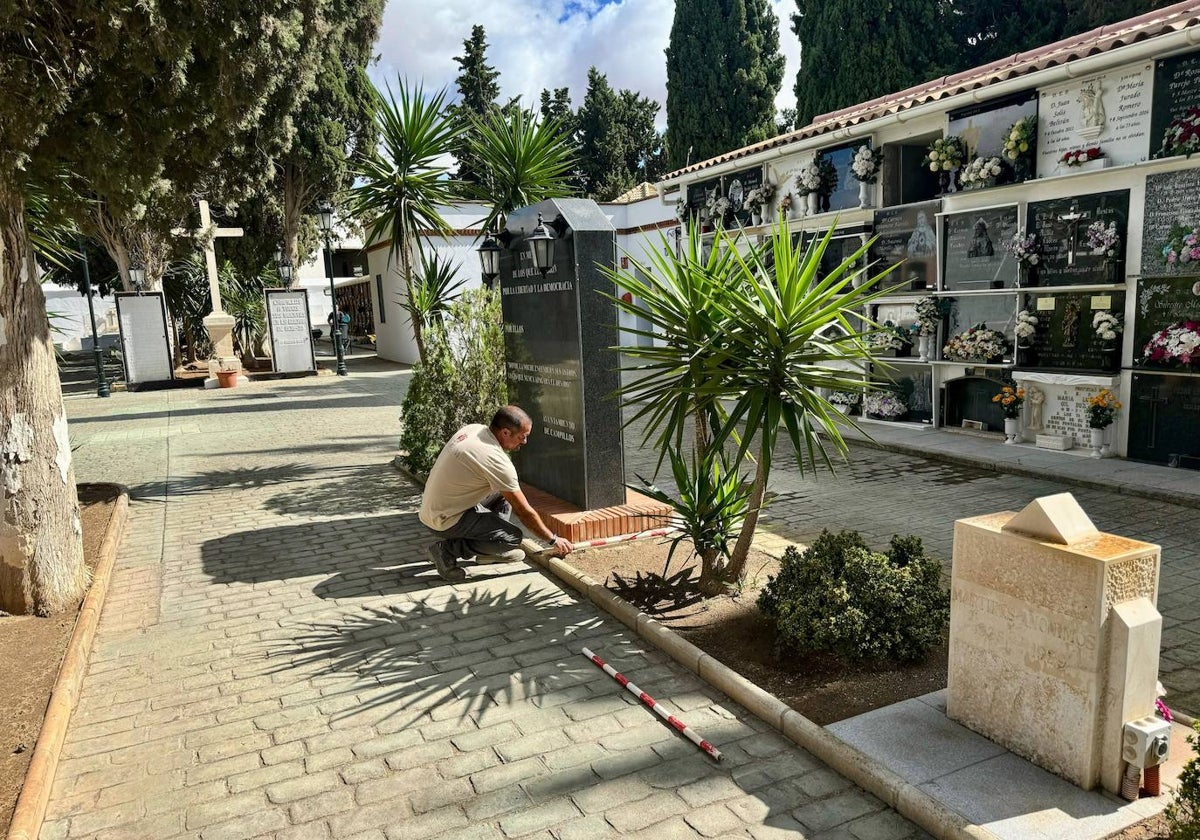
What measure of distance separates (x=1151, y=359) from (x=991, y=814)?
26.3 feet

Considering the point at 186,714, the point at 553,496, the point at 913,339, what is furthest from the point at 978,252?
the point at 186,714

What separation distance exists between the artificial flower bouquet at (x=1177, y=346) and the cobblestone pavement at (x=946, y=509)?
182 centimetres

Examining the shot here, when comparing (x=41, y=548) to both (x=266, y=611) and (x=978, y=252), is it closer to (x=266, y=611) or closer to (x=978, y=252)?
(x=266, y=611)

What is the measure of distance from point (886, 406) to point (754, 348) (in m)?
8.75

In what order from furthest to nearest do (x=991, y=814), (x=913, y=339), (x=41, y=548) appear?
(x=913, y=339) → (x=41, y=548) → (x=991, y=814)

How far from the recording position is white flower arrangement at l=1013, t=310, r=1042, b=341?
1033cm

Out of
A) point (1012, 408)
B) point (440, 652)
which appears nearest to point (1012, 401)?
point (1012, 408)

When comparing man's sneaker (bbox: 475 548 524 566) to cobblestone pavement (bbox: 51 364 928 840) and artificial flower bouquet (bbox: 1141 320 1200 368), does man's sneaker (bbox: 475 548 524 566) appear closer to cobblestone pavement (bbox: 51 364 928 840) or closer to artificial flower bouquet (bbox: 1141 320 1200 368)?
cobblestone pavement (bbox: 51 364 928 840)

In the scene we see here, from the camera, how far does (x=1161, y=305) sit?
29.4 ft

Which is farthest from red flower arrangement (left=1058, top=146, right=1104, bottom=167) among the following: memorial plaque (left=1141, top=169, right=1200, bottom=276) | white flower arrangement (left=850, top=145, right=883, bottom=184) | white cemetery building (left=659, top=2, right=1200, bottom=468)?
white flower arrangement (left=850, top=145, right=883, bottom=184)

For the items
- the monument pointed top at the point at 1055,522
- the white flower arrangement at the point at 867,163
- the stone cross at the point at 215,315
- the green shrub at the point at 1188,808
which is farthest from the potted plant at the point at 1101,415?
the stone cross at the point at 215,315

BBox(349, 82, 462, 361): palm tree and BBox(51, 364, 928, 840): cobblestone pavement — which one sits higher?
BBox(349, 82, 462, 361): palm tree

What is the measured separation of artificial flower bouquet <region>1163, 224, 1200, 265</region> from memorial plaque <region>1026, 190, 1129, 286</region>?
1.77 feet

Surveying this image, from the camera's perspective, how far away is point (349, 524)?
7875 mm
